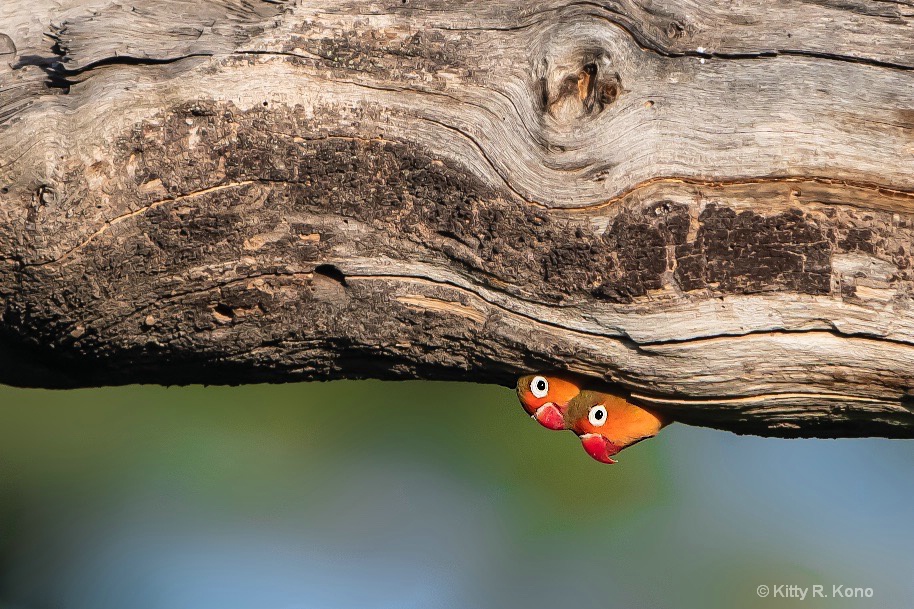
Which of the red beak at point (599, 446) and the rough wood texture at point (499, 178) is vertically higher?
the rough wood texture at point (499, 178)

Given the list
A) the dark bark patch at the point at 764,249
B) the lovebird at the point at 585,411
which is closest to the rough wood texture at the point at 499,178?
the dark bark patch at the point at 764,249

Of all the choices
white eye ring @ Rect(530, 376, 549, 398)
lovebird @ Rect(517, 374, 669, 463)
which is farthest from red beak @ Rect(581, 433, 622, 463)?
white eye ring @ Rect(530, 376, 549, 398)

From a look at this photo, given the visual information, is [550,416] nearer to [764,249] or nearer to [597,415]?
[597,415]

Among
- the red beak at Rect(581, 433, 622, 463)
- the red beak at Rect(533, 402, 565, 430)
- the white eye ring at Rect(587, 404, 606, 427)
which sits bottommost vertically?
the red beak at Rect(581, 433, 622, 463)

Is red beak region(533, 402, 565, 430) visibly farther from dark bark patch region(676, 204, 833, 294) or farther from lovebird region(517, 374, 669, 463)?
dark bark patch region(676, 204, 833, 294)

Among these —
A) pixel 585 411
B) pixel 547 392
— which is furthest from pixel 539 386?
pixel 585 411

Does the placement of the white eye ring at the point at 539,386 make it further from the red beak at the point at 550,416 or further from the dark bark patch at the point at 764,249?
the dark bark patch at the point at 764,249
